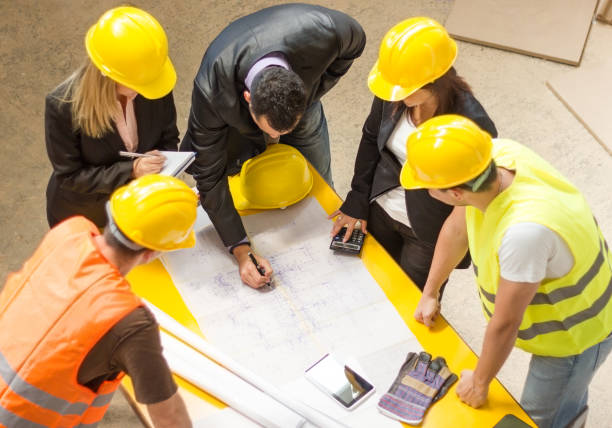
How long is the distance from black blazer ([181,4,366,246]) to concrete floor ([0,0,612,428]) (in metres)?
1.55

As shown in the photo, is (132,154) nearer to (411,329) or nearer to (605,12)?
(411,329)

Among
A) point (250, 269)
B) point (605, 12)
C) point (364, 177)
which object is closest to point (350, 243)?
point (364, 177)

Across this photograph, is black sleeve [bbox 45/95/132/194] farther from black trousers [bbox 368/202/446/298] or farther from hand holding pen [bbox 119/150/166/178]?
black trousers [bbox 368/202/446/298]

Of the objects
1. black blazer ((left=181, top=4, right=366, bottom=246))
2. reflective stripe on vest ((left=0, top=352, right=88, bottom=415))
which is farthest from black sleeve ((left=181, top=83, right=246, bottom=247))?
reflective stripe on vest ((left=0, top=352, right=88, bottom=415))

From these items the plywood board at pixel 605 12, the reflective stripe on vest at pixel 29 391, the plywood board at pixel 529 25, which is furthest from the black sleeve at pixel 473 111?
the plywood board at pixel 605 12

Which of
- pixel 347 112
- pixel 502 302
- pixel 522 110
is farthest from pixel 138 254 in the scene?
pixel 522 110

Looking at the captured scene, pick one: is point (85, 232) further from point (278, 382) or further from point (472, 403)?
point (472, 403)

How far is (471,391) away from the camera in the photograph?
2127 mm

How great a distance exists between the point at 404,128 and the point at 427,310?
2.17 ft

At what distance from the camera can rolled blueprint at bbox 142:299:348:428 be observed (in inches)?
82.0

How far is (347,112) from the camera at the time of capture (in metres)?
4.56

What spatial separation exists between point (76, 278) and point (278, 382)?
830mm

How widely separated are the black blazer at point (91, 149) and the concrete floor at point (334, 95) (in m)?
1.36

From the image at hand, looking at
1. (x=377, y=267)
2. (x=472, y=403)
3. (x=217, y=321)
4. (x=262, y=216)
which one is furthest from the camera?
(x=262, y=216)
